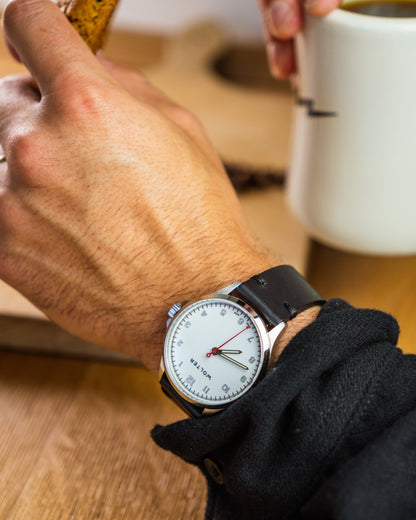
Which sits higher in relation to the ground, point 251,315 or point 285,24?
point 285,24

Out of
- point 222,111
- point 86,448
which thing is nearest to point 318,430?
point 86,448

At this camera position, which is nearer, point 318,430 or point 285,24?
point 318,430

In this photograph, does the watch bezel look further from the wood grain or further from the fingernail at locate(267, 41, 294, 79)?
the fingernail at locate(267, 41, 294, 79)

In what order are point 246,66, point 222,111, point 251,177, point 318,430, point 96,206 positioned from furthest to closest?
point 246,66 < point 222,111 < point 251,177 < point 96,206 < point 318,430

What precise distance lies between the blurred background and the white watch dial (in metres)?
0.92

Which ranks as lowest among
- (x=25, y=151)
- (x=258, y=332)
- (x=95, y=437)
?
(x=95, y=437)

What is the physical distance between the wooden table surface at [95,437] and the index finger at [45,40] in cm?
26

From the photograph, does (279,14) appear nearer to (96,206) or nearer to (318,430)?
(96,206)

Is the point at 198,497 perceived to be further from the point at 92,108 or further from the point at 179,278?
the point at 92,108

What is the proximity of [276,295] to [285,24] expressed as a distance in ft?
0.88

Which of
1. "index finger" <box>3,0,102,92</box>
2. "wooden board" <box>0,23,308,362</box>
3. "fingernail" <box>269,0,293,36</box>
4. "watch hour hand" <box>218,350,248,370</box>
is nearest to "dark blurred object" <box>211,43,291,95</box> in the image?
"wooden board" <box>0,23,308,362</box>

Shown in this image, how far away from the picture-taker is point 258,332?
434 mm

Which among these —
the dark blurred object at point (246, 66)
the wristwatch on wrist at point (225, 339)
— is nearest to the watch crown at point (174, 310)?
the wristwatch on wrist at point (225, 339)

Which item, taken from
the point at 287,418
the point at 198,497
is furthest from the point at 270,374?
the point at 198,497
